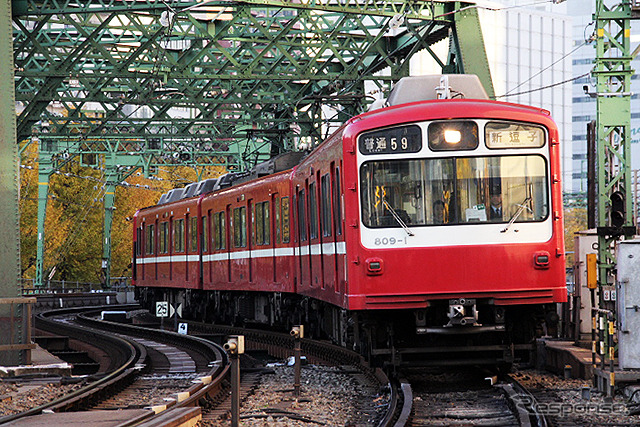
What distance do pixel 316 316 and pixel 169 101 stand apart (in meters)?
13.9

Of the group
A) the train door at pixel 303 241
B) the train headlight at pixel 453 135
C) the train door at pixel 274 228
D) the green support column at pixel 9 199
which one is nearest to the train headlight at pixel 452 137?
the train headlight at pixel 453 135

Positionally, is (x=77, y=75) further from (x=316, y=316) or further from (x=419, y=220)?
(x=419, y=220)

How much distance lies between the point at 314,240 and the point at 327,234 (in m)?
1.57

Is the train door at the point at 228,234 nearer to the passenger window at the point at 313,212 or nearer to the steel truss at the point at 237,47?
the steel truss at the point at 237,47

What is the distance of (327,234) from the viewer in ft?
45.9

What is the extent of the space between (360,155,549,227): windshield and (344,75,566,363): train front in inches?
0.4

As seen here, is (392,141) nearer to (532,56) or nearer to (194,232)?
(194,232)

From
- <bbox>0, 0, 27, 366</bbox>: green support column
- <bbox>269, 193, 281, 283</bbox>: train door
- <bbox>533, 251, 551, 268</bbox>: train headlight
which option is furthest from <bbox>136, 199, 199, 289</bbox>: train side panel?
<bbox>533, 251, 551, 268</bbox>: train headlight

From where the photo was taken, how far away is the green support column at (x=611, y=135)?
13648 millimetres

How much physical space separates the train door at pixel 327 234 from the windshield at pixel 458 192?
1764 mm

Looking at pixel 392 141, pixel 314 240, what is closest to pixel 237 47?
pixel 314 240

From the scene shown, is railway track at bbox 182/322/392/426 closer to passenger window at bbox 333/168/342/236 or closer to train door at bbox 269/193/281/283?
passenger window at bbox 333/168/342/236

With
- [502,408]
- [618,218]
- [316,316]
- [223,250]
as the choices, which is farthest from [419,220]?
[223,250]

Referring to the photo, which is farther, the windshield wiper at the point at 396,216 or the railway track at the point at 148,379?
the windshield wiper at the point at 396,216
